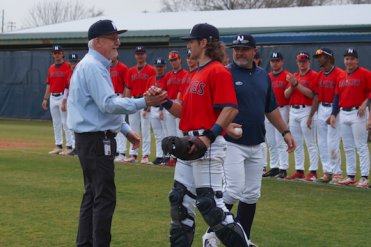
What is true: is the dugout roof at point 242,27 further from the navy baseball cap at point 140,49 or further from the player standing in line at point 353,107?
the player standing in line at point 353,107

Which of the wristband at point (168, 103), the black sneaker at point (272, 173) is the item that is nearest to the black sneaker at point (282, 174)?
the black sneaker at point (272, 173)

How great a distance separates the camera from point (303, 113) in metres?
10.3

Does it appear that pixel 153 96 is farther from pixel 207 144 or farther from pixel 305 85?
pixel 305 85

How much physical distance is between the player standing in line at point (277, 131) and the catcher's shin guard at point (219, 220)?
627cm

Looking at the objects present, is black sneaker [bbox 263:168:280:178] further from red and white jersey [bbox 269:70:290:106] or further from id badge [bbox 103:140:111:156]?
id badge [bbox 103:140:111:156]

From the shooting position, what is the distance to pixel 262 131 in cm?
547

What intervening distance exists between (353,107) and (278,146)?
6.72 ft

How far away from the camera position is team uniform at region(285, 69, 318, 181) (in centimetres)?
1019

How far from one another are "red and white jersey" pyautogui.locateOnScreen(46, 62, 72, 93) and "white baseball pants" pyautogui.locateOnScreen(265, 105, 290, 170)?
6074 mm

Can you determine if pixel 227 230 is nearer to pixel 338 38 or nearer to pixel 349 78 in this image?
pixel 349 78

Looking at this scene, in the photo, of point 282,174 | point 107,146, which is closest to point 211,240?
point 107,146

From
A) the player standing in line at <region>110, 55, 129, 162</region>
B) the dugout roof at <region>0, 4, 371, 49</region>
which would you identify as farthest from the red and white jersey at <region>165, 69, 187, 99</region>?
the dugout roof at <region>0, 4, 371, 49</region>

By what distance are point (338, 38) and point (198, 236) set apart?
1849cm

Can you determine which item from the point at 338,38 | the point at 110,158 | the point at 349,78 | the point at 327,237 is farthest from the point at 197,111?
the point at 338,38
